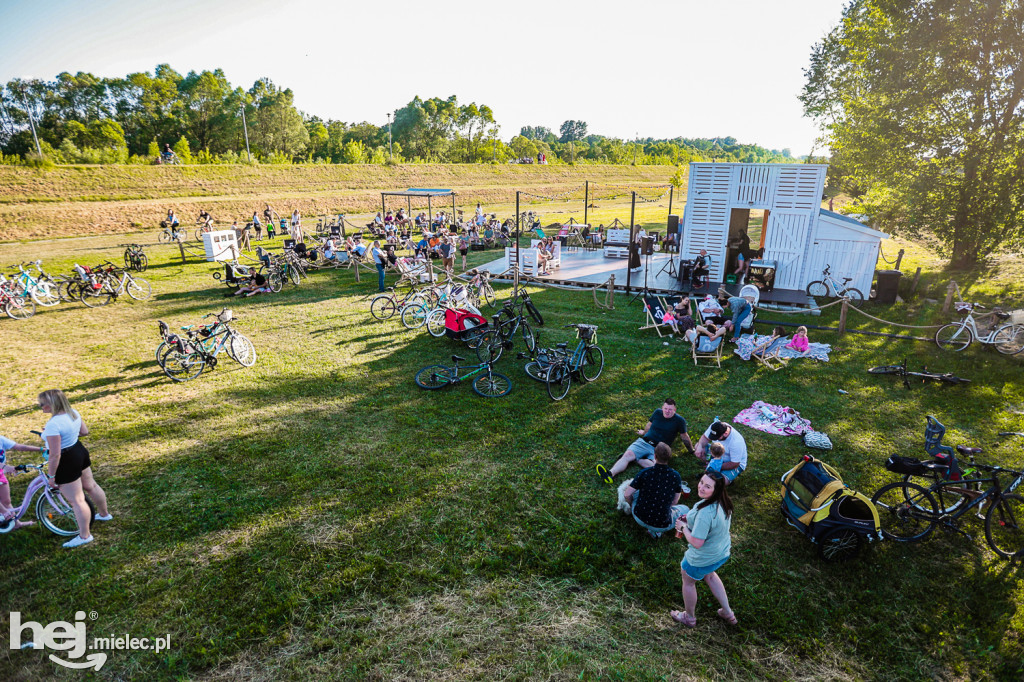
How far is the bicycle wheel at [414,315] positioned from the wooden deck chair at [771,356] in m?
8.42

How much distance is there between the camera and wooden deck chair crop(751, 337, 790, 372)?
11.2m

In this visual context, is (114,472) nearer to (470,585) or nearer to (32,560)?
(32,560)

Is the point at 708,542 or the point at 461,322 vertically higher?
the point at 708,542

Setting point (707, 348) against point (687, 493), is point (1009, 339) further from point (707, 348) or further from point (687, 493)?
point (687, 493)

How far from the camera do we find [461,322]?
12.4m

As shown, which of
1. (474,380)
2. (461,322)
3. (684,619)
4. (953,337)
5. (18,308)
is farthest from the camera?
(18,308)

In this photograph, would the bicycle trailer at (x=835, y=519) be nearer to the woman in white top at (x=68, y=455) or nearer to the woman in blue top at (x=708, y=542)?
the woman in blue top at (x=708, y=542)

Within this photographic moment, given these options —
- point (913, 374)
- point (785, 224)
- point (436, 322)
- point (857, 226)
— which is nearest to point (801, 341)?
point (913, 374)

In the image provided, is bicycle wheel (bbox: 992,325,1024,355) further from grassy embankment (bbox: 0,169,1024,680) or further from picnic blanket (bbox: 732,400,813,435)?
picnic blanket (bbox: 732,400,813,435)

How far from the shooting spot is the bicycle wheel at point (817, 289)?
659 inches

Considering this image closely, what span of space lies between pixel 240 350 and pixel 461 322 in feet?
16.5

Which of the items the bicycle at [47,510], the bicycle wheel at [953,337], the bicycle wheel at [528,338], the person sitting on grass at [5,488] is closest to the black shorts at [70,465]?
the person sitting on grass at [5,488]

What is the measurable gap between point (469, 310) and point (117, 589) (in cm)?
847

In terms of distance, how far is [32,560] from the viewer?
18.7 feet
